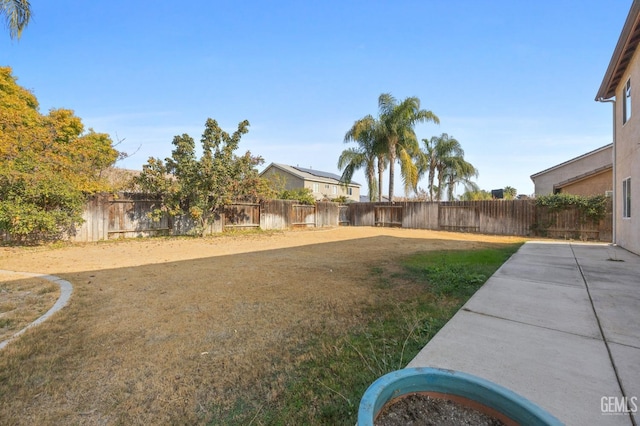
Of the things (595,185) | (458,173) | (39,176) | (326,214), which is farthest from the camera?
(458,173)

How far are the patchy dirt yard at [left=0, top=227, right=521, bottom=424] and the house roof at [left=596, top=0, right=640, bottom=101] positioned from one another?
25.1ft

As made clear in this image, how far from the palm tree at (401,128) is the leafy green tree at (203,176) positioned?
10440mm

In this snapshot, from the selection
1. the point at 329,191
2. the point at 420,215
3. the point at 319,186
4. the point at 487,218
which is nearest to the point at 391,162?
the point at 420,215

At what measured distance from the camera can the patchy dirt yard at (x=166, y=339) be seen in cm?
182

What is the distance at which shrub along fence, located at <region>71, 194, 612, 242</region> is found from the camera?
10398 mm

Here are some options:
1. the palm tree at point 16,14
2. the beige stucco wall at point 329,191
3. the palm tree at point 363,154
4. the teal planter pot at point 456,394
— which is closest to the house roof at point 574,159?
the palm tree at point 363,154

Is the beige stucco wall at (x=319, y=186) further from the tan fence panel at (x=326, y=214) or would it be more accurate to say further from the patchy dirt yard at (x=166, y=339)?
the patchy dirt yard at (x=166, y=339)

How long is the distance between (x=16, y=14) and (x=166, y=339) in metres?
10.1

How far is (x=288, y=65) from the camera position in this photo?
36.6ft

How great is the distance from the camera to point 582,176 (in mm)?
13594

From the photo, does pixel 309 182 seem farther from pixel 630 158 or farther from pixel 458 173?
pixel 630 158

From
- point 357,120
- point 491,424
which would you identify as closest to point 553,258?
point 491,424

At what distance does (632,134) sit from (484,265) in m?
5.80

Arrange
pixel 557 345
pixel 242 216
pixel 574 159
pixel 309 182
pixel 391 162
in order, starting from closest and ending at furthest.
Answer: pixel 557 345 → pixel 242 216 → pixel 574 159 → pixel 391 162 → pixel 309 182
